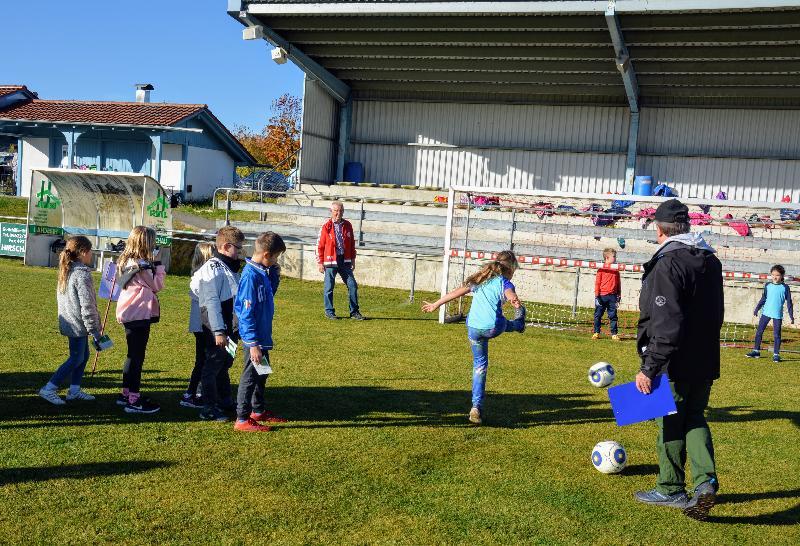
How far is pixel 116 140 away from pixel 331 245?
81.3 ft

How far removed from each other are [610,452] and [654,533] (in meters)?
1.15

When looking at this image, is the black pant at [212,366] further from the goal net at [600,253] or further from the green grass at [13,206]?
the green grass at [13,206]

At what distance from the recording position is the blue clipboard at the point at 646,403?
17.0 ft

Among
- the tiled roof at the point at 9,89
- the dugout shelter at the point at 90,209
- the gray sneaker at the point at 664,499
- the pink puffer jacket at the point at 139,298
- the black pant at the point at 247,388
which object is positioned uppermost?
the tiled roof at the point at 9,89

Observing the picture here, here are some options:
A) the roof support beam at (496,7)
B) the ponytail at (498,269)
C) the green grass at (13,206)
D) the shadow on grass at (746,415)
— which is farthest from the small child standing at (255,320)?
the green grass at (13,206)

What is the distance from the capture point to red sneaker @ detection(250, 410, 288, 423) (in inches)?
274

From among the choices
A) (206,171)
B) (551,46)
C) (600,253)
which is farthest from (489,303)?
(206,171)

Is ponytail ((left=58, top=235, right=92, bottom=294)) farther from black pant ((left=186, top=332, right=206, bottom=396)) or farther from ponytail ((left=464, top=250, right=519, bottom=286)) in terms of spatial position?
ponytail ((left=464, top=250, right=519, bottom=286))

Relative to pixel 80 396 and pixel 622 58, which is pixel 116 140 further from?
pixel 80 396

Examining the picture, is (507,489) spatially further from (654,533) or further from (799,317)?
(799,317)

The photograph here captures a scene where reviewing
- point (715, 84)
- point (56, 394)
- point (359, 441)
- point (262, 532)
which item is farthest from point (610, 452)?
point (715, 84)

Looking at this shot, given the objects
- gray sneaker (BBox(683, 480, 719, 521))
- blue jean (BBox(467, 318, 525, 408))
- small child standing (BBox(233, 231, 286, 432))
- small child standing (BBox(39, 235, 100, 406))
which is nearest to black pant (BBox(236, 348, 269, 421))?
small child standing (BBox(233, 231, 286, 432))

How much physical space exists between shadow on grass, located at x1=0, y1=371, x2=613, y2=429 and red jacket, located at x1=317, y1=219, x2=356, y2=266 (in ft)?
18.2

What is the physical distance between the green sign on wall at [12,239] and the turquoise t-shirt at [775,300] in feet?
55.9
